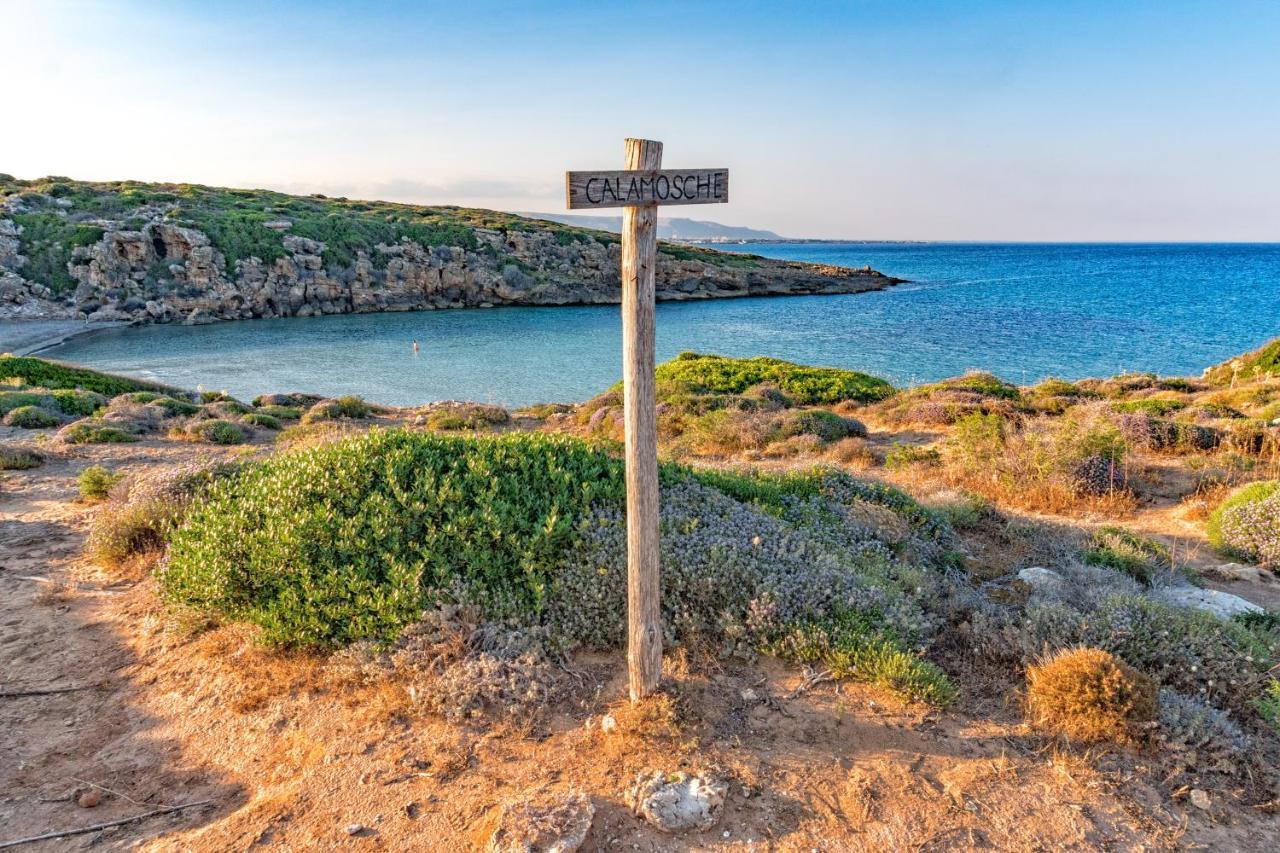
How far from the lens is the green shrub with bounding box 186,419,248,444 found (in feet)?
52.8

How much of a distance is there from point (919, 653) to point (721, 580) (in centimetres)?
165

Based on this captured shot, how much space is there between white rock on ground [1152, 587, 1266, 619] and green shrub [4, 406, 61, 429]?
21.9m

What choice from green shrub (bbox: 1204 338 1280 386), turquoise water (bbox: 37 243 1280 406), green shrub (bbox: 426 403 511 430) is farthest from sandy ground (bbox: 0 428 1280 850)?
green shrub (bbox: 1204 338 1280 386)

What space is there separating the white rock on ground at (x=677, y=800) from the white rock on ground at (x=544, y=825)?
32cm

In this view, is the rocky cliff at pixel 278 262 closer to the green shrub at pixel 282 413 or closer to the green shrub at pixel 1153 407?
the green shrub at pixel 282 413

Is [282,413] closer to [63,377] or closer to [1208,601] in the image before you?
[63,377]

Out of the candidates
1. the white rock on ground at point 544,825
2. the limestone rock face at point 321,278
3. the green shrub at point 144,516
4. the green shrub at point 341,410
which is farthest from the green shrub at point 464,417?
the limestone rock face at point 321,278

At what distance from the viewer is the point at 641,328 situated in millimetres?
4250

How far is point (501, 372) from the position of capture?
36.3m

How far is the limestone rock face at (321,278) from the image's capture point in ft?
167

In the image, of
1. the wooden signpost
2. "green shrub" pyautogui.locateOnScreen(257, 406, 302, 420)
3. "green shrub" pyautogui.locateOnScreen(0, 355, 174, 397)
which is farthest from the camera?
"green shrub" pyautogui.locateOnScreen(0, 355, 174, 397)

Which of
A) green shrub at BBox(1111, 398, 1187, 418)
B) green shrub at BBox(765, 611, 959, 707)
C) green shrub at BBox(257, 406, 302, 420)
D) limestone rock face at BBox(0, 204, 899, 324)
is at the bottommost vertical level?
green shrub at BBox(257, 406, 302, 420)

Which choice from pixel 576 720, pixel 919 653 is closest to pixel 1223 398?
pixel 919 653

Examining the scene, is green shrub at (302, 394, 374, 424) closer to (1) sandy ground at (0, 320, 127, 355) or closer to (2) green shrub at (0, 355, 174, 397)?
(2) green shrub at (0, 355, 174, 397)
